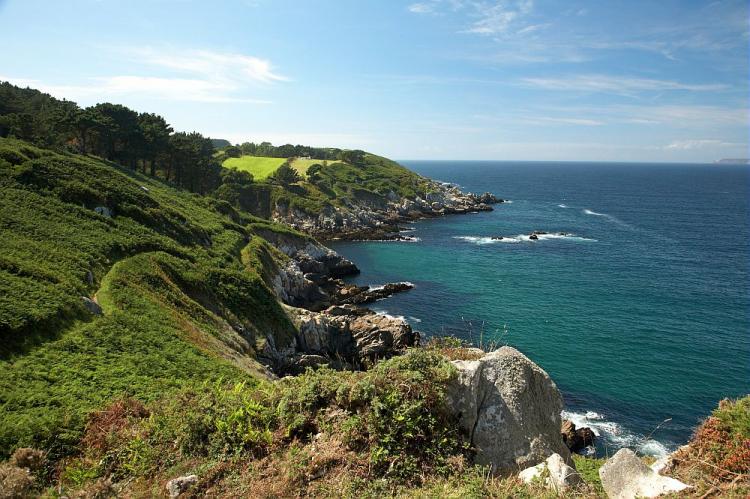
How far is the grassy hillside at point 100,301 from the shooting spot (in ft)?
57.1

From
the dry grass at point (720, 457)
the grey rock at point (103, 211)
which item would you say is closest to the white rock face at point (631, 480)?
the dry grass at point (720, 457)

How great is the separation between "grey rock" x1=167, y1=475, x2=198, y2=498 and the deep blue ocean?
14.5 m

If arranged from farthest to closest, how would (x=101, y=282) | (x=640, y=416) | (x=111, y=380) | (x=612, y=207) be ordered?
1. (x=612, y=207)
2. (x=640, y=416)
3. (x=101, y=282)
4. (x=111, y=380)

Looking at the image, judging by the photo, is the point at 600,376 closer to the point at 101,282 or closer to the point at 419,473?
the point at 419,473

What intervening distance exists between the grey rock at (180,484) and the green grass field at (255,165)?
136m

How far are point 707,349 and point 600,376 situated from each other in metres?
16.2

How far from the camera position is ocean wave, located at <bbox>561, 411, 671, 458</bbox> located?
31.8 metres

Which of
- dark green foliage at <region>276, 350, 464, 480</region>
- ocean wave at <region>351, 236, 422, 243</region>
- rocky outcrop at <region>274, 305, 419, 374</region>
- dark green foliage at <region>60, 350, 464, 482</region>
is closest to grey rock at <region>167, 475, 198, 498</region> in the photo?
dark green foliage at <region>60, 350, 464, 482</region>

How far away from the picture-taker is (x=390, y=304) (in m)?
62.4

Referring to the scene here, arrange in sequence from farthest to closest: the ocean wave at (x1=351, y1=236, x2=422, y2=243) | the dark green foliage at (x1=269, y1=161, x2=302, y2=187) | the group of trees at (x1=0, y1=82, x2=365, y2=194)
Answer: the dark green foliage at (x1=269, y1=161, x2=302, y2=187) < the ocean wave at (x1=351, y1=236, x2=422, y2=243) < the group of trees at (x1=0, y1=82, x2=365, y2=194)

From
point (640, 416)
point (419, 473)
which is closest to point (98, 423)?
point (419, 473)

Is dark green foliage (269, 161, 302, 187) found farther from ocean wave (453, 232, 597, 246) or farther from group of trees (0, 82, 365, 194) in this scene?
ocean wave (453, 232, 597, 246)

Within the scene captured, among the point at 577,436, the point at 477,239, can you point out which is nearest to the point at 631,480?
the point at 577,436

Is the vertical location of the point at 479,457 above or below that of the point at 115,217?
below
